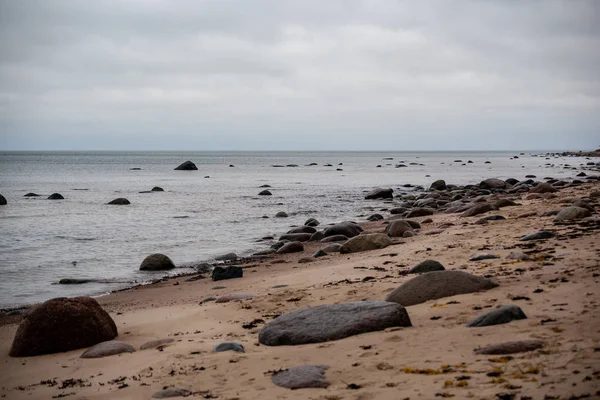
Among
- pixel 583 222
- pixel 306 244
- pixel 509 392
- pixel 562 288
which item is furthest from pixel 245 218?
pixel 509 392

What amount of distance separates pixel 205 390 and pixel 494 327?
2.76 meters

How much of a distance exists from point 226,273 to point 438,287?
549cm

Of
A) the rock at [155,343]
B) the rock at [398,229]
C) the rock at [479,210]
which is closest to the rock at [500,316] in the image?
the rock at [155,343]

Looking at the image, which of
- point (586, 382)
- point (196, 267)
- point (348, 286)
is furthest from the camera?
point (196, 267)

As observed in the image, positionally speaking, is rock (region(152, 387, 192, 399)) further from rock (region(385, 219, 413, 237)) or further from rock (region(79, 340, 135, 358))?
rock (region(385, 219, 413, 237))

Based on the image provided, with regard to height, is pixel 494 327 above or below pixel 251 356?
above

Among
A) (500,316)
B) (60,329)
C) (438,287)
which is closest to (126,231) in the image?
(60,329)

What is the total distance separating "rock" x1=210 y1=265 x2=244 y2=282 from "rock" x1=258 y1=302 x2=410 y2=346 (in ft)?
17.2

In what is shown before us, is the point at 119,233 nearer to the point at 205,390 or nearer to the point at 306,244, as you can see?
the point at 306,244

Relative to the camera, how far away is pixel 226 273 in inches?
451

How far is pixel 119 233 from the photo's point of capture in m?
19.9

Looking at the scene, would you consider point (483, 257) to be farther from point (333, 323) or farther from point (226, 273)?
point (226, 273)

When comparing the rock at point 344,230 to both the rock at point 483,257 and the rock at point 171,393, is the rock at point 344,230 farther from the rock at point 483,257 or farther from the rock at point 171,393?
the rock at point 171,393

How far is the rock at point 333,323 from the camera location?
Answer: 5828mm
